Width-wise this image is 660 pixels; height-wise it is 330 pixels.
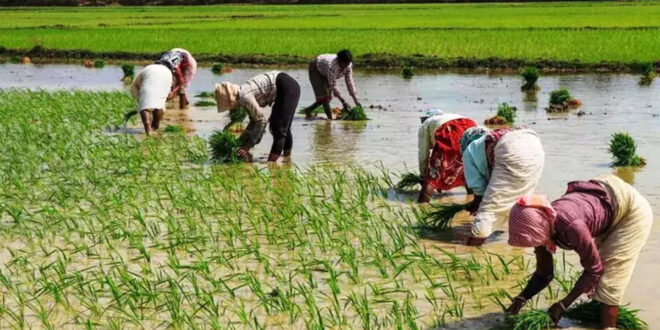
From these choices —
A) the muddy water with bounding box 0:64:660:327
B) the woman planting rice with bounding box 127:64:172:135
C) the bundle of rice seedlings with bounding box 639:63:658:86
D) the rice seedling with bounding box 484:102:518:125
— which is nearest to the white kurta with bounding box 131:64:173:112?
the woman planting rice with bounding box 127:64:172:135

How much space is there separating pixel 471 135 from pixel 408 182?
57.8 inches

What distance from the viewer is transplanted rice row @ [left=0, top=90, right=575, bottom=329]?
195 inches

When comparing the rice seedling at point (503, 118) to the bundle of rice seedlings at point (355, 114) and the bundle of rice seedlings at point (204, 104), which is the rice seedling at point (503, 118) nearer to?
the bundle of rice seedlings at point (355, 114)

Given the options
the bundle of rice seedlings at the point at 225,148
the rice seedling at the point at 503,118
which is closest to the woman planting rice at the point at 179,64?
the bundle of rice seedlings at the point at 225,148

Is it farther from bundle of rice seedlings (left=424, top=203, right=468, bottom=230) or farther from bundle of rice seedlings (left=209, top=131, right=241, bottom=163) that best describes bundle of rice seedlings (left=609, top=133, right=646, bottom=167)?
bundle of rice seedlings (left=209, top=131, right=241, bottom=163)

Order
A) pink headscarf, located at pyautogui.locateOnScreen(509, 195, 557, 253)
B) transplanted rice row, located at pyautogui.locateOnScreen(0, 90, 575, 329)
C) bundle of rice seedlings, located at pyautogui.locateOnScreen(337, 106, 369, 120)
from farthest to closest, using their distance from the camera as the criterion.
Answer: bundle of rice seedlings, located at pyautogui.locateOnScreen(337, 106, 369, 120)
transplanted rice row, located at pyautogui.locateOnScreen(0, 90, 575, 329)
pink headscarf, located at pyautogui.locateOnScreen(509, 195, 557, 253)

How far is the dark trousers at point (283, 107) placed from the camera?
929 cm

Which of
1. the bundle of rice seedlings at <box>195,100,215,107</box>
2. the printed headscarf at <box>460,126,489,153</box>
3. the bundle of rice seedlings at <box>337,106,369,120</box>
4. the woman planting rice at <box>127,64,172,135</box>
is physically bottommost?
the bundle of rice seedlings at <box>195,100,215,107</box>

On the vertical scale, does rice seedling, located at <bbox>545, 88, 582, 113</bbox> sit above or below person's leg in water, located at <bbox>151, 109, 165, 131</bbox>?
below

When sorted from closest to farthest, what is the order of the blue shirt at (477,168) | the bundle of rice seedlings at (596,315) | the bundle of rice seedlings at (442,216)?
the bundle of rice seedlings at (596,315)
the blue shirt at (477,168)
the bundle of rice seedlings at (442,216)

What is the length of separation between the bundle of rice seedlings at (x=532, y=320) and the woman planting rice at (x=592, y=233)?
0.18 ft

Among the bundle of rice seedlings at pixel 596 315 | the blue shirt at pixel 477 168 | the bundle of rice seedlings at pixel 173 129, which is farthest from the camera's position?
the bundle of rice seedlings at pixel 173 129

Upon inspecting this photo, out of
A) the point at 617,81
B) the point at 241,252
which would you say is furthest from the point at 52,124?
the point at 617,81

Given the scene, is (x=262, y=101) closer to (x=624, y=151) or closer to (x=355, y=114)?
(x=624, y=151)
